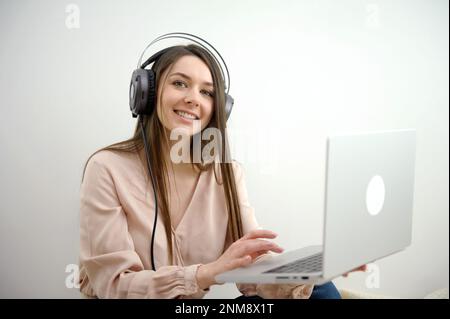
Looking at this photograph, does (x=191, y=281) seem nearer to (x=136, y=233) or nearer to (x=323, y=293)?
(x=136, y=233)

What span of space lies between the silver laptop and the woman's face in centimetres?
44

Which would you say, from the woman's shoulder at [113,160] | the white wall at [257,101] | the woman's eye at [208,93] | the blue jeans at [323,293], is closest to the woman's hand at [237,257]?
the blue jeans at [323,293]

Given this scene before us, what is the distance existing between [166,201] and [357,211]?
0.59m

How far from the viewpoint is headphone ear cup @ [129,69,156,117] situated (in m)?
1.57

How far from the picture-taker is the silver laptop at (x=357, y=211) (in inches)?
45.0

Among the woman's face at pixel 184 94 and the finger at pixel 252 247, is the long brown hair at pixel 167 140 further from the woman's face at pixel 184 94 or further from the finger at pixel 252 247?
the finger at pixel 252 247

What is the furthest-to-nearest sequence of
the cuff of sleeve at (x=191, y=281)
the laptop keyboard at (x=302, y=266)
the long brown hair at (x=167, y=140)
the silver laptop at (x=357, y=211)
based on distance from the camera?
1. the long brown hair at (x=167, y=140)
2. the cuff of sleeve at (x=191, y=281)
3. the laptop keyboard at (x=302, y=266)
4. the silver laptop at (x=357, y=211)

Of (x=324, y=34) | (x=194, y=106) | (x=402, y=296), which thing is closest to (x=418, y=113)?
(x=324, y=34)

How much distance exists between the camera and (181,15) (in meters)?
1.94

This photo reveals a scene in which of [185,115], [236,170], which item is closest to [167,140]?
[185,115]

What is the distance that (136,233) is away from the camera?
158cm

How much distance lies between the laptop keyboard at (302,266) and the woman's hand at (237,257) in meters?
0.06

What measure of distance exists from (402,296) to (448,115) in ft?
2.51
